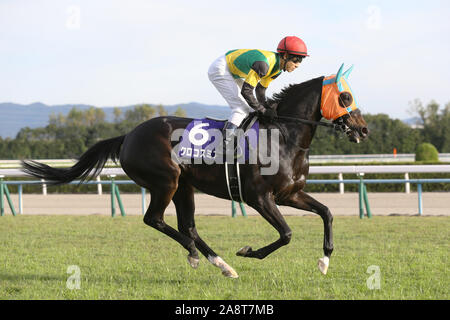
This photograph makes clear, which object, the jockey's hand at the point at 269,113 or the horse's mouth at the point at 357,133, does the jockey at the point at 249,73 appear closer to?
the jockey's hand at the point at 269,113

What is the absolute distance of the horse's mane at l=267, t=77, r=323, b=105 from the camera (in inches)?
205

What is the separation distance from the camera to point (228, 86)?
5.20 metres

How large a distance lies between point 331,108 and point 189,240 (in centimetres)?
155

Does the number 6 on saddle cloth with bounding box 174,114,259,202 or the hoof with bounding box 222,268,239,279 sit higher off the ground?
the number 6 on saddle cloth with bounding box 174,114,259,202

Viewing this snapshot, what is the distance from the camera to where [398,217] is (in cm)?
984

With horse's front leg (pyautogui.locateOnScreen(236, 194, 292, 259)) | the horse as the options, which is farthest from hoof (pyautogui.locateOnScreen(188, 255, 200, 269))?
horse's front leg (pyautogui.locateOnScreen(236, 194, 292, 259))

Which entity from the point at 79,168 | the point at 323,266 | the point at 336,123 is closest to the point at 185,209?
the point at 79,168

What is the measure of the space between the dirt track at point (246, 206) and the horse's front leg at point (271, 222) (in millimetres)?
5830

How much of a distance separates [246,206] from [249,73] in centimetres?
699

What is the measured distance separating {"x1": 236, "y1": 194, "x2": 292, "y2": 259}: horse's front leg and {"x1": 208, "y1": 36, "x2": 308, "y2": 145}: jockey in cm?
55

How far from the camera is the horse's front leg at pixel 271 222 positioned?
4.86 meters

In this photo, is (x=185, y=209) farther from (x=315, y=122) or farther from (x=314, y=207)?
(x=315, y=122)

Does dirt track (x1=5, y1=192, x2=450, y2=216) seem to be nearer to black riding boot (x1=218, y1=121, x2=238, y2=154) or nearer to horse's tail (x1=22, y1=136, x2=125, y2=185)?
horse's tail (x1=22, y1=136, x2=125, y2=185)
